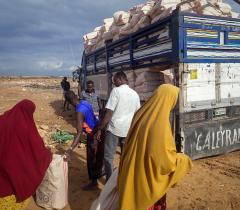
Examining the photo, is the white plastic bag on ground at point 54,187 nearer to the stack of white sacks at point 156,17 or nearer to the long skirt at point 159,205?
the long skirt at point 159,205

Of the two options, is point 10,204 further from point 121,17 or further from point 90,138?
point 121,17

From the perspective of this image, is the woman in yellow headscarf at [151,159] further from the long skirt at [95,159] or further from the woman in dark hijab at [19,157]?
the long skirt at [95,159]

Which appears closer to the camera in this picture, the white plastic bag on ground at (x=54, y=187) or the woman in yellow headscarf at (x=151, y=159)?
the woman in yellow headscarf at (x=151, y=159)

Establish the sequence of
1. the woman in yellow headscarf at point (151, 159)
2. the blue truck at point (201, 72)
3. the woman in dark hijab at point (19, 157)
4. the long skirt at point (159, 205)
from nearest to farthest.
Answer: the woman in yellow headscarf at point (151, 159) → the long skirt at point (159, 205) → the woman in dark hijab at point (19, 157) → the blue truck at point (201, 72)

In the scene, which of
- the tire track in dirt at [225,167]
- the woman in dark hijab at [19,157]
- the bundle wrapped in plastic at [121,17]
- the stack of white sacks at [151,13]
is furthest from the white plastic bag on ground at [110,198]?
the bundle wrapped in plastic at [121,17]

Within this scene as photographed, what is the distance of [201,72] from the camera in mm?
4555

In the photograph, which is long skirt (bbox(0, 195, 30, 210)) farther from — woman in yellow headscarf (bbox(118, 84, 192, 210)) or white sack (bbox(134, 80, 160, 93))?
white sack (bbox(134, 80, 160, 93))

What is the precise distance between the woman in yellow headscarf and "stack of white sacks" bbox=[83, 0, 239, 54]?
2.64 metres

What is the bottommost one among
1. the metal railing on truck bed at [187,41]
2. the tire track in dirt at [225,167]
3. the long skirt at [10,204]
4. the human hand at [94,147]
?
the tire track in dirt at [225,167]

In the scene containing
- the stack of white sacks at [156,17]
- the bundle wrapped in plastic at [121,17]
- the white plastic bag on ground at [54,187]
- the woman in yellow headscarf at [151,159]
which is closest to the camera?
the woman in yellow headscarf at [151,159]

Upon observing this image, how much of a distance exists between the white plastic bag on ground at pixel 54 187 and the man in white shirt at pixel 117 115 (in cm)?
59

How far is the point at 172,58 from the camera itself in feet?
14.6

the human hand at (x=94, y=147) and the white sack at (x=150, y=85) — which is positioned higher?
the white sack at (x=150, y=85)

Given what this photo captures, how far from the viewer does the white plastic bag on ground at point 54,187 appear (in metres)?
3.53
